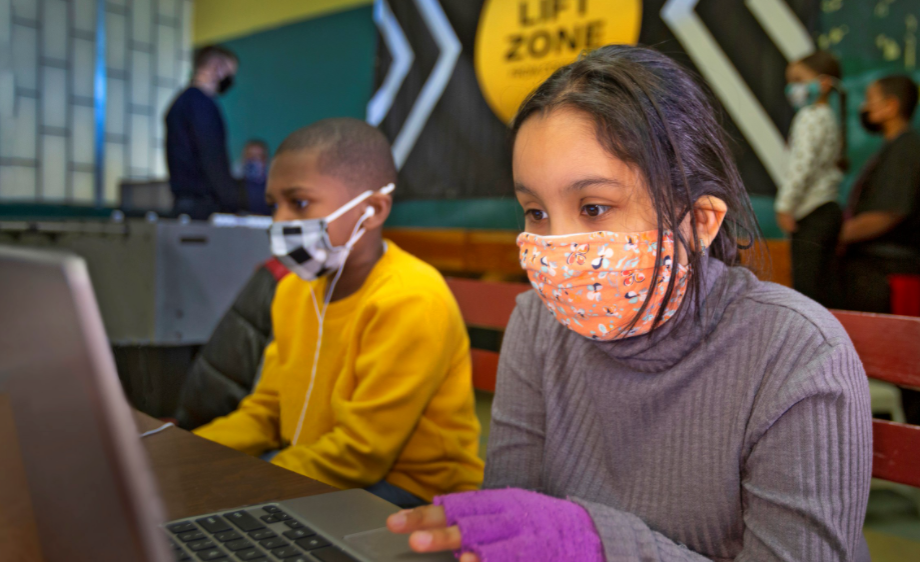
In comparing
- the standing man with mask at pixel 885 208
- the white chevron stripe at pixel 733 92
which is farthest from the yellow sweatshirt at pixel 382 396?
the white chevron stripe at pixel 733 92

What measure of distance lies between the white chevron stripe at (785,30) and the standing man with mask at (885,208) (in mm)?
337

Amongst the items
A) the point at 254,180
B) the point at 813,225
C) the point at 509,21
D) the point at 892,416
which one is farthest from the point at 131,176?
the point at 892,416

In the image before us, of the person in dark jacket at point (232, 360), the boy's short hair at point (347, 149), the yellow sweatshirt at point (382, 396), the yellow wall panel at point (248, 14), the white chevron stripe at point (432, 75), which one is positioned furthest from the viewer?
the yellow wall panel at point (248, 14)

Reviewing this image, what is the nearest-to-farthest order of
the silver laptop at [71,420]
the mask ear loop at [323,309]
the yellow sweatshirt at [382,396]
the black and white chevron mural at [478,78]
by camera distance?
the silver laptop at [71,420] → the yellow sweatshirt at [382,396] → the mask ear loop at [323,309] → the black and white chevron mural at [478,78]

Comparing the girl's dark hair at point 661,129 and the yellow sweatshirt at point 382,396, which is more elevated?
the girl's dark hair at point 661,129

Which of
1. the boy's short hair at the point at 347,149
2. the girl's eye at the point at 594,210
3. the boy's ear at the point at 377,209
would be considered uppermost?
the boy's short hair at the point at 347,149

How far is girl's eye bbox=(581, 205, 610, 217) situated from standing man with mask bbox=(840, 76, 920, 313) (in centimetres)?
227

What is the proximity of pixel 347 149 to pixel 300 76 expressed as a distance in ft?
15.7

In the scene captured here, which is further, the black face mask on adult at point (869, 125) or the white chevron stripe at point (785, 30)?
the white chevron stripe at point (785, 30)

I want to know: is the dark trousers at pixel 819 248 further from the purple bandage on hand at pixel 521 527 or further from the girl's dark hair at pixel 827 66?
the purple bandage on hand at pixel 521 527

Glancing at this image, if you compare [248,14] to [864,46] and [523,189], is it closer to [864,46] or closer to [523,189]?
[864,46]

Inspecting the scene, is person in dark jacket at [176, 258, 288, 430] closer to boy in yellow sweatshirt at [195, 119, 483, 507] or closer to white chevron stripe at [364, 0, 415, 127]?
boy in yellow sweatshirt at [195, 119, 483, 507]

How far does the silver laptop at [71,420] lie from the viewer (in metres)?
0.26

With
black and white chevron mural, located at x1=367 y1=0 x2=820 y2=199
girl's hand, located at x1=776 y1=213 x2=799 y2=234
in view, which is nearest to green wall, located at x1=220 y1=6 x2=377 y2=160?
black and white chevron mural, located at x1=367 y1=0 x2=820 y2=199
